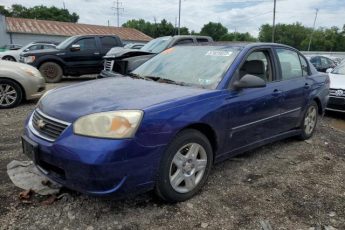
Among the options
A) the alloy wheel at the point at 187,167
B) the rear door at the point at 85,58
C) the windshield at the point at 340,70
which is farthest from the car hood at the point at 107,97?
the rear door at the point at 85,58

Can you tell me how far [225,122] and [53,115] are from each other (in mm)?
1729

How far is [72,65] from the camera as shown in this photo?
1252 cm

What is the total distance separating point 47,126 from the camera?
3121 mm

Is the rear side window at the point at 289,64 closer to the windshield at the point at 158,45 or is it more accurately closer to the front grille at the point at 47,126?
the front grille at the point at 47,126

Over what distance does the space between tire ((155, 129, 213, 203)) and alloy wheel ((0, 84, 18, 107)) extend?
214 inches

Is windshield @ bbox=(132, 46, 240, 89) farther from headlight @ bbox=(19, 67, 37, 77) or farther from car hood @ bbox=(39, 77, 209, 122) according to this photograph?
headlight @ bbox=(19, 67, 37, 77)

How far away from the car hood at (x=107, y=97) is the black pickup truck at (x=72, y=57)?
8.83 m

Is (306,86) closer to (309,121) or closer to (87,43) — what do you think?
(309,121)

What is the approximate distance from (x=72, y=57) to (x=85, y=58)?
47 centimetres

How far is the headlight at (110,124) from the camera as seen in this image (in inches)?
110

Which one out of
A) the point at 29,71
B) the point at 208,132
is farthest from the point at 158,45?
the point at 208,132

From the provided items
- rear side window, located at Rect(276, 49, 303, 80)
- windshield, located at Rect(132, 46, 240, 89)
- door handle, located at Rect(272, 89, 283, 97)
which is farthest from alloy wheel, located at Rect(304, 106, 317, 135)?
windshield, located at Rect(132, 46, 240, 89)

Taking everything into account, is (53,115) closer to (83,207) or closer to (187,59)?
(83,207)

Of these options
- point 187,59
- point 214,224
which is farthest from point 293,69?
point 214,224
